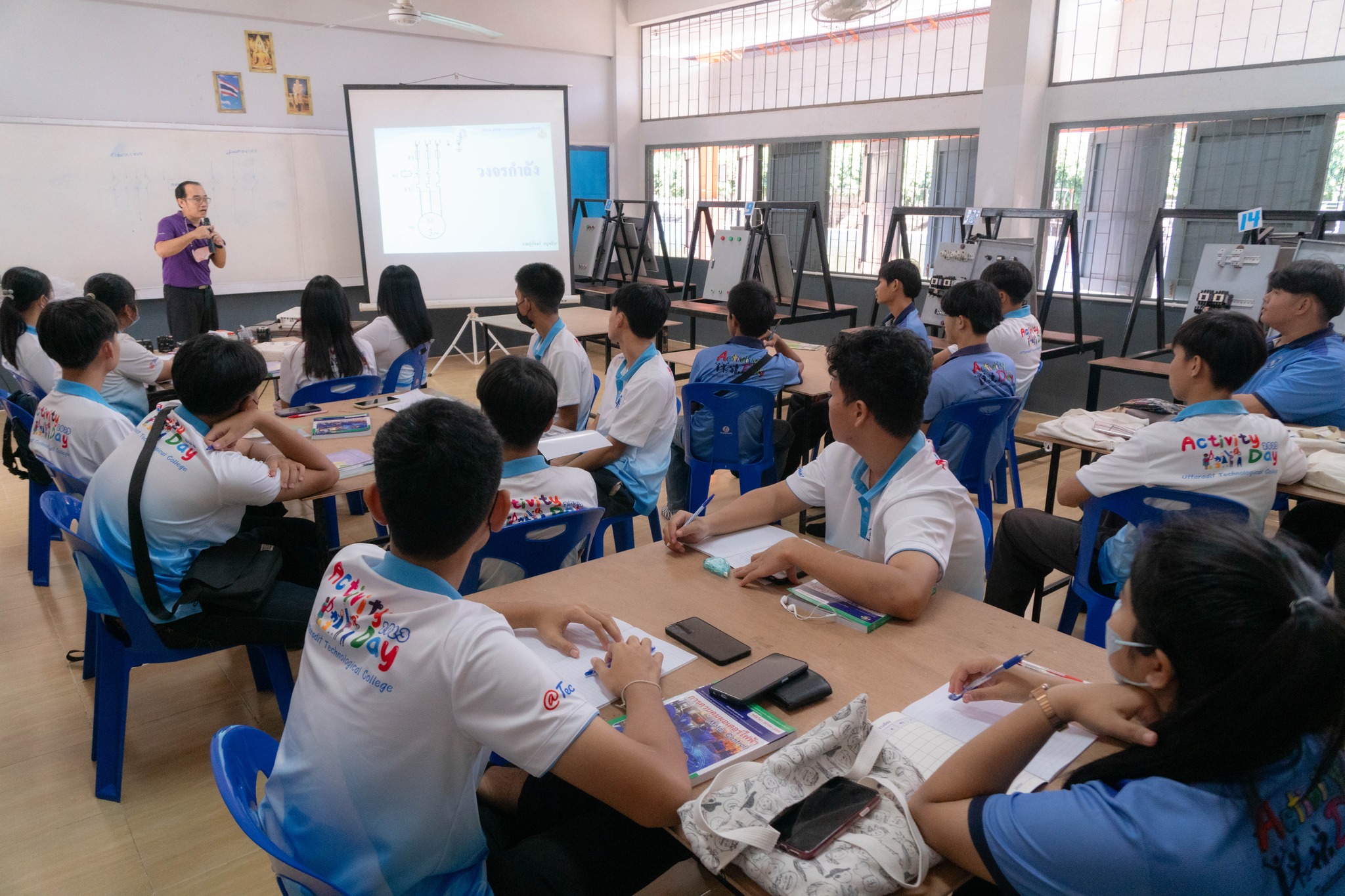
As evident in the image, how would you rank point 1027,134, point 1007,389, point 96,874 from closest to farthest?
point 96,874, point 1007,389, point 1027,134

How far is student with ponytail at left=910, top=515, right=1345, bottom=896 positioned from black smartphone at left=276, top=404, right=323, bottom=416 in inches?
109

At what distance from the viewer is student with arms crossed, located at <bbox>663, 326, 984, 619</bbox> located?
1.48 m

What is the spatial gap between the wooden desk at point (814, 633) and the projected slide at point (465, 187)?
18.2 feet

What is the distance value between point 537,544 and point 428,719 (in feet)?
2.90

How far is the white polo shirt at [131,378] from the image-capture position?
330cm

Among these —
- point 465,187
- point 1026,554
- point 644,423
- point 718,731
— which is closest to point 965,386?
point 1026,554

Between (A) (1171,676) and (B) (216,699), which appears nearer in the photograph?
(A) (1171,676)

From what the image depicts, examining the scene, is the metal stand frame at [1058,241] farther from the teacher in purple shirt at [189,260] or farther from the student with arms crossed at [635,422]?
the teacher in purple shirt at [189,260]

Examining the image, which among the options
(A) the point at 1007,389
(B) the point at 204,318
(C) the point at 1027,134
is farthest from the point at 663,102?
(A) the point at 1007,389

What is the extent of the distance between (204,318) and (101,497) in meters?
4.33

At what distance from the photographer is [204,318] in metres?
5.60

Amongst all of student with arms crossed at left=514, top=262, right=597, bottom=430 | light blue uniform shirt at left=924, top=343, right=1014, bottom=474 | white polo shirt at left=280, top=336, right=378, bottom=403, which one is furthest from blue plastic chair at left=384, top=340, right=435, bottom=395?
light blue uniform shirt at left=924, top=343, right=1014, bottom=474

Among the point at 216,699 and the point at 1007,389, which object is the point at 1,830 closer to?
the point at 216,699

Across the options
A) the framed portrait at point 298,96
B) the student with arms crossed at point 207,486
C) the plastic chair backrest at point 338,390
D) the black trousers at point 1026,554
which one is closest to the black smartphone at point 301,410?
the plastic chair backrest at point 338,390
